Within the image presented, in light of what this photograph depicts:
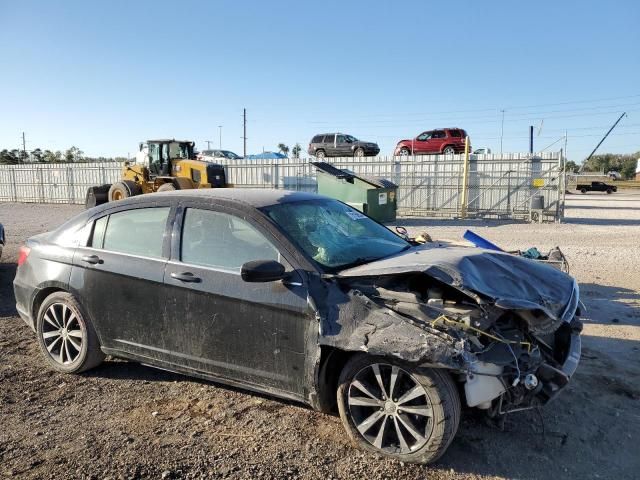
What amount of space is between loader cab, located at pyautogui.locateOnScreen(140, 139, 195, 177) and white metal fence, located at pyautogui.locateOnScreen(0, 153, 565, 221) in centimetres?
587

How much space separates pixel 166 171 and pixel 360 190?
28.6ft

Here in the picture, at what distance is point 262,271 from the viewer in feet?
10.6

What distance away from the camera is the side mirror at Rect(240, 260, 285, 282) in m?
3.25

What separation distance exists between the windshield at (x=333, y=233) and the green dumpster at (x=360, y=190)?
384 inches

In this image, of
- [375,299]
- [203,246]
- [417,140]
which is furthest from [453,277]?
[417,140]

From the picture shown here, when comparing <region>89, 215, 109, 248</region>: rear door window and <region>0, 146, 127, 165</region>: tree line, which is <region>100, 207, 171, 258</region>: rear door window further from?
<region>0, 146, 127, 165</region>: tree line

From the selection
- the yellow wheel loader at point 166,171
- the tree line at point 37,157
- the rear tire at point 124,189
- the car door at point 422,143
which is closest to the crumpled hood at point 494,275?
the yellow wheel loader at point 166,171

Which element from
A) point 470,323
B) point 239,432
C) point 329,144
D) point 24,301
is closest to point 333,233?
point 470,323

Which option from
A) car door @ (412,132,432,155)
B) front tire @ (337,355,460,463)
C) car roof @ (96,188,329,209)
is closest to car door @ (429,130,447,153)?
car door @ (412,132,432,155)

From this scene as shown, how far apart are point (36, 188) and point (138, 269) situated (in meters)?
33.2

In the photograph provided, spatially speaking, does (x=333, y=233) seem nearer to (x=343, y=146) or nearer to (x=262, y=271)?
(x=262, y=271)

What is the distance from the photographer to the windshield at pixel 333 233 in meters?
3.59

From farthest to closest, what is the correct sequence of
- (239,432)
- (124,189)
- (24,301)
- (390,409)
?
(124,189) < (24,301) < (239,432) < (390,409)

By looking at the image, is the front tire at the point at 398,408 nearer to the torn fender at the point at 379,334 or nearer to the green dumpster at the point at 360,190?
the torn fender at the point at 379,334
